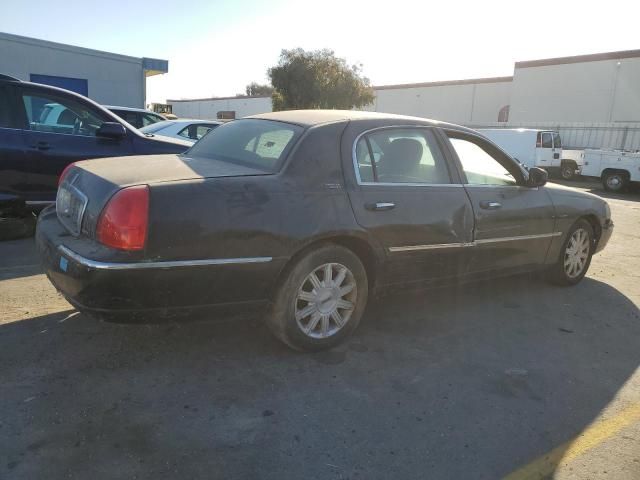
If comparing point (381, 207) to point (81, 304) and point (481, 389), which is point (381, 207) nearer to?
point (481, 389)

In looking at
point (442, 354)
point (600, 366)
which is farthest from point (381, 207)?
point (600, 366)

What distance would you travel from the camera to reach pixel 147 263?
2.79 meters

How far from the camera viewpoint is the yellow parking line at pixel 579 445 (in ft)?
8.14

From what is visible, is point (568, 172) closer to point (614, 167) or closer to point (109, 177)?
point (614, 167)

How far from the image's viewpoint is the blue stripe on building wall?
747 inches

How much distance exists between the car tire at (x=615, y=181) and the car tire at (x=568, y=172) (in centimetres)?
359

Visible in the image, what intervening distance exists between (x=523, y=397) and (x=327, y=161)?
74.3 inches

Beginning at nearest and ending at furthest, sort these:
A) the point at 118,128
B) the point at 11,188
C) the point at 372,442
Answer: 1. the point at 372,442
2. the point at 11,188
3. the point at 118,128

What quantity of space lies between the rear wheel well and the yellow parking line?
5.07 ft

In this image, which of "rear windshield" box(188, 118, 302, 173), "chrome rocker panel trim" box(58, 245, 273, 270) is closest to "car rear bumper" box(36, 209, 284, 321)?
"chrome rocker panel trim" box(58, 245, 273, 270)

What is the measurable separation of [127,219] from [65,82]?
1974 centimetres

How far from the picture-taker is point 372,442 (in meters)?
2.62

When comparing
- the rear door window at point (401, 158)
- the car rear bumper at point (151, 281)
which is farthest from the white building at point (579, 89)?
the car rear bumper at point (151, 281)

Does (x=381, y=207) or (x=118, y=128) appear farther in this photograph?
(x=118, y=128)
